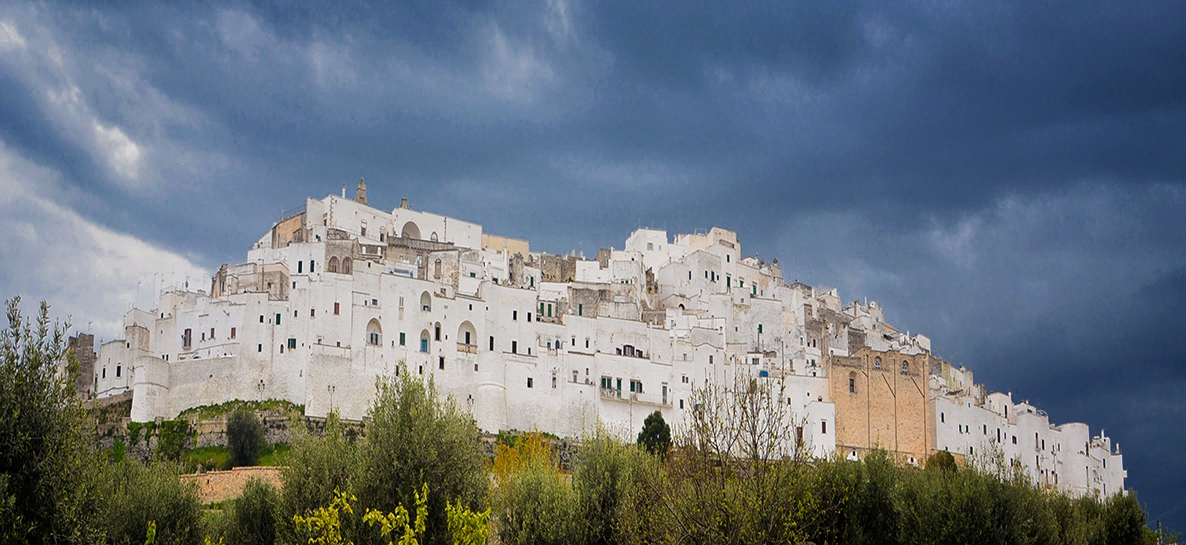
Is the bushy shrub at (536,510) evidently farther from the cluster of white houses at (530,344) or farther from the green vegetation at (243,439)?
the green vegetation at (243,439)

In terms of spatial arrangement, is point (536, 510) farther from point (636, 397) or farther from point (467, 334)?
point (636, 397)

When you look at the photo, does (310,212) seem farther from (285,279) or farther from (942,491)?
(942,491)

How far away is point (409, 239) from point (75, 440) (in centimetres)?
6718

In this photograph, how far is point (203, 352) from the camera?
72.9 m

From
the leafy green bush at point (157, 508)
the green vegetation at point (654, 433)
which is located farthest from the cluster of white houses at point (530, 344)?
the leafy green bush at point (157, 508)

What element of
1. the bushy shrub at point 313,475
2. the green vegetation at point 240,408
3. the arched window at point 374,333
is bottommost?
the bushy shrub at point 313,475

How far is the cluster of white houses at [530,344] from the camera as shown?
7188 cm

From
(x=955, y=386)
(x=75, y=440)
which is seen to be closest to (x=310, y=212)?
(x=955, y=386)

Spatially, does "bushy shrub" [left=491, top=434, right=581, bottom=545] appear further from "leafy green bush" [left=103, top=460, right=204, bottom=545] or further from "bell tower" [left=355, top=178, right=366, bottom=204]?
"bell tower" [left=355, top=178, right=366, bottom=204]

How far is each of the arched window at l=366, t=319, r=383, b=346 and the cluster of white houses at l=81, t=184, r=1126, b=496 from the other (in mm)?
127

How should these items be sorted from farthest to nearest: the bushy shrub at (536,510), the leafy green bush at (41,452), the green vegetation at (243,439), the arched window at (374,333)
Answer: the arched window at (374,333), the green vegetation at (243,439), the bushy shrub at (536,510), the leafy green bush at (41,452)

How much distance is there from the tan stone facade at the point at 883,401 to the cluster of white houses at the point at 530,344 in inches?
4.8

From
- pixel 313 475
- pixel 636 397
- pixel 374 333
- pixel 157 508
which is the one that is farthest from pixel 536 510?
pixel 636 397

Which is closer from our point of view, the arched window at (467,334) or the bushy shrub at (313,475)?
the bushy shrub at (313,475)
